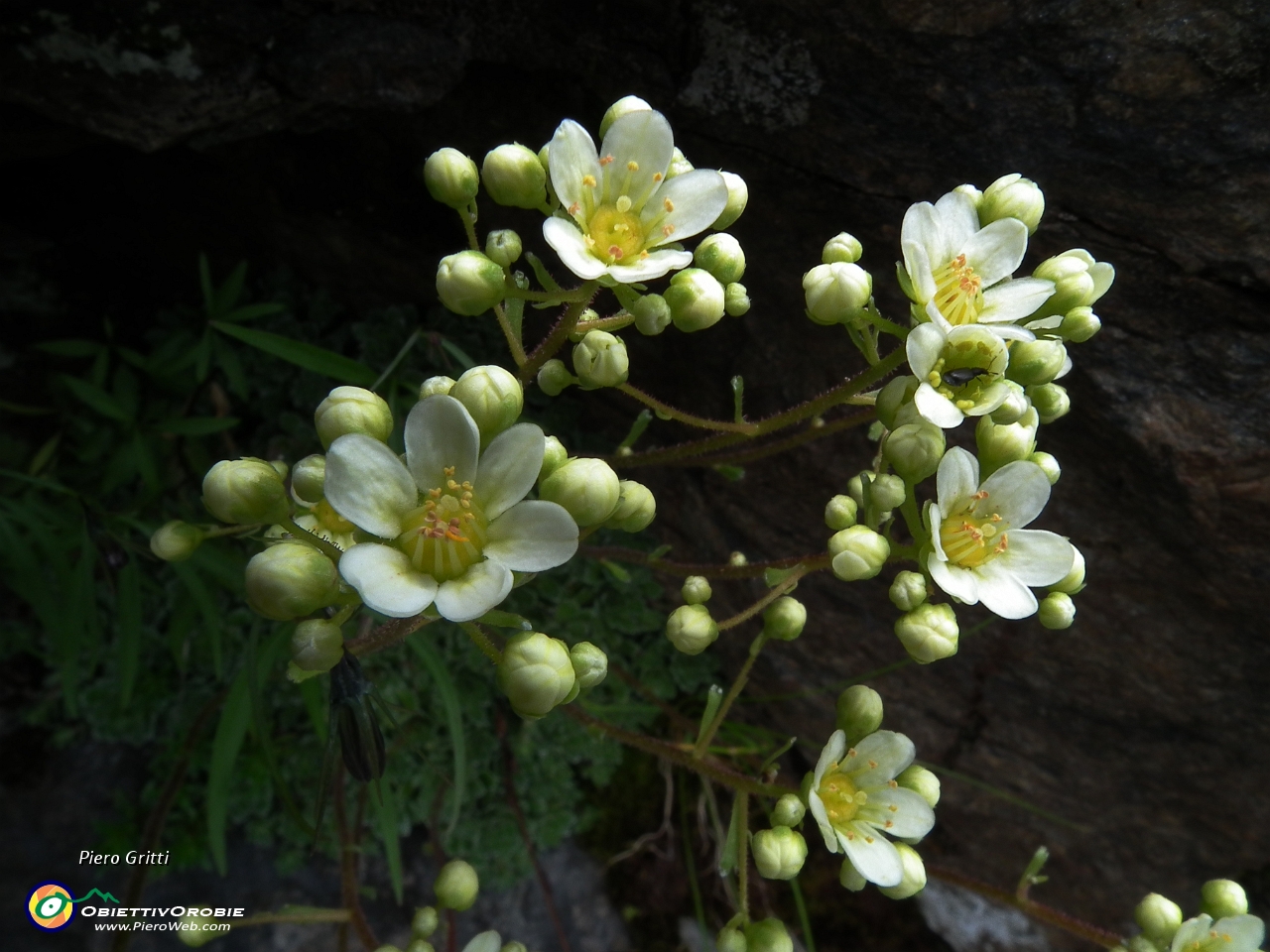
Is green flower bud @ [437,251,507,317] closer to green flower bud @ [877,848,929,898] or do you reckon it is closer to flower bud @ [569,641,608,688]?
flower bud @ [569,641,608,688]

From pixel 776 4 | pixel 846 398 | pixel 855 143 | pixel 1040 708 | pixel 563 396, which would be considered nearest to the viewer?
pixel 846 398

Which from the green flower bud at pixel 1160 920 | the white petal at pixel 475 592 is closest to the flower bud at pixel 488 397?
the white petal at pixel 475 592

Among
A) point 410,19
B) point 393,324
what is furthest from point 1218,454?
point 393,324

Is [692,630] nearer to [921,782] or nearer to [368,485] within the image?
[921,782]

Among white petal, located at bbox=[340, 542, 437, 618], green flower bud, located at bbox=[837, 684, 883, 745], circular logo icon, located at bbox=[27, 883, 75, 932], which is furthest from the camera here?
circular logo icon, located at bbox=[27, 883, 75, 932]

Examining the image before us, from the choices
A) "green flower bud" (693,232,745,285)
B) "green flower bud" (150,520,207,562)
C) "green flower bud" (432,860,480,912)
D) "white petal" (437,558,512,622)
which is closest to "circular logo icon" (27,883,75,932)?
"green flower bud" (432,860,480,912)

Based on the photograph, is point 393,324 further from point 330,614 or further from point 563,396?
point 330,614
